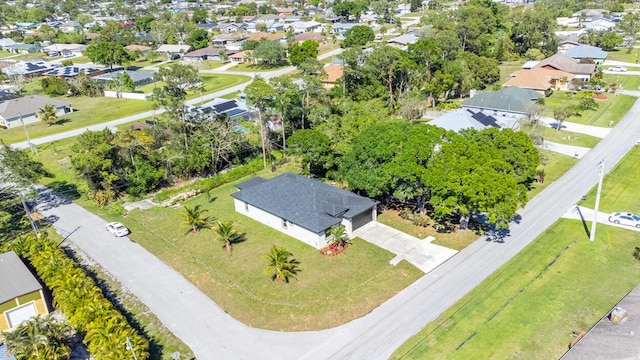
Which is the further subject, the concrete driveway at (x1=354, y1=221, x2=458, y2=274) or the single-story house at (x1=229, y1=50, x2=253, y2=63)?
the single-story house at (x1=229, y1=50, x2=253, y2=63)

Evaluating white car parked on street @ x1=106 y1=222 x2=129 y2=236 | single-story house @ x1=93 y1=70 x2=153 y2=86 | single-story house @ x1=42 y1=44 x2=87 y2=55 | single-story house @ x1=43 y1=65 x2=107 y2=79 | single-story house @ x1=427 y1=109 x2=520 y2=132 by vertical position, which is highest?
single-story house @ x1=42 y1=44 x2=87 y2=55

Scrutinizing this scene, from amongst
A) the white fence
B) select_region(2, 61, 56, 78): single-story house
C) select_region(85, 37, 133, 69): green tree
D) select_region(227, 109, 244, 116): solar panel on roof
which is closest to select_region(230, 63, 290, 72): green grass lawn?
select_region(85, 37, 133, 69): green tree

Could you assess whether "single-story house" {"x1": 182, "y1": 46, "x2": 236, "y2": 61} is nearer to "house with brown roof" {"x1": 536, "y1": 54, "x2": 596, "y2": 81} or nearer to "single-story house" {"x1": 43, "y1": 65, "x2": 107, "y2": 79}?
"single-story house" {"x1": 43, "y1": 65, "x2": 107, "y2": 79}

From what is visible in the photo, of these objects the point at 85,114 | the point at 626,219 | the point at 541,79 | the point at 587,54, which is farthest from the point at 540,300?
the point at 587,54

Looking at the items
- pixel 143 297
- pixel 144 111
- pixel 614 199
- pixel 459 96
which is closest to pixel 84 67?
pixel 144 111

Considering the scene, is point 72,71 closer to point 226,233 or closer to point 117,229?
point 117,229

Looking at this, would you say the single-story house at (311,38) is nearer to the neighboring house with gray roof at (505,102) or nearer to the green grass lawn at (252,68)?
the green grass lawn at (252,68)
